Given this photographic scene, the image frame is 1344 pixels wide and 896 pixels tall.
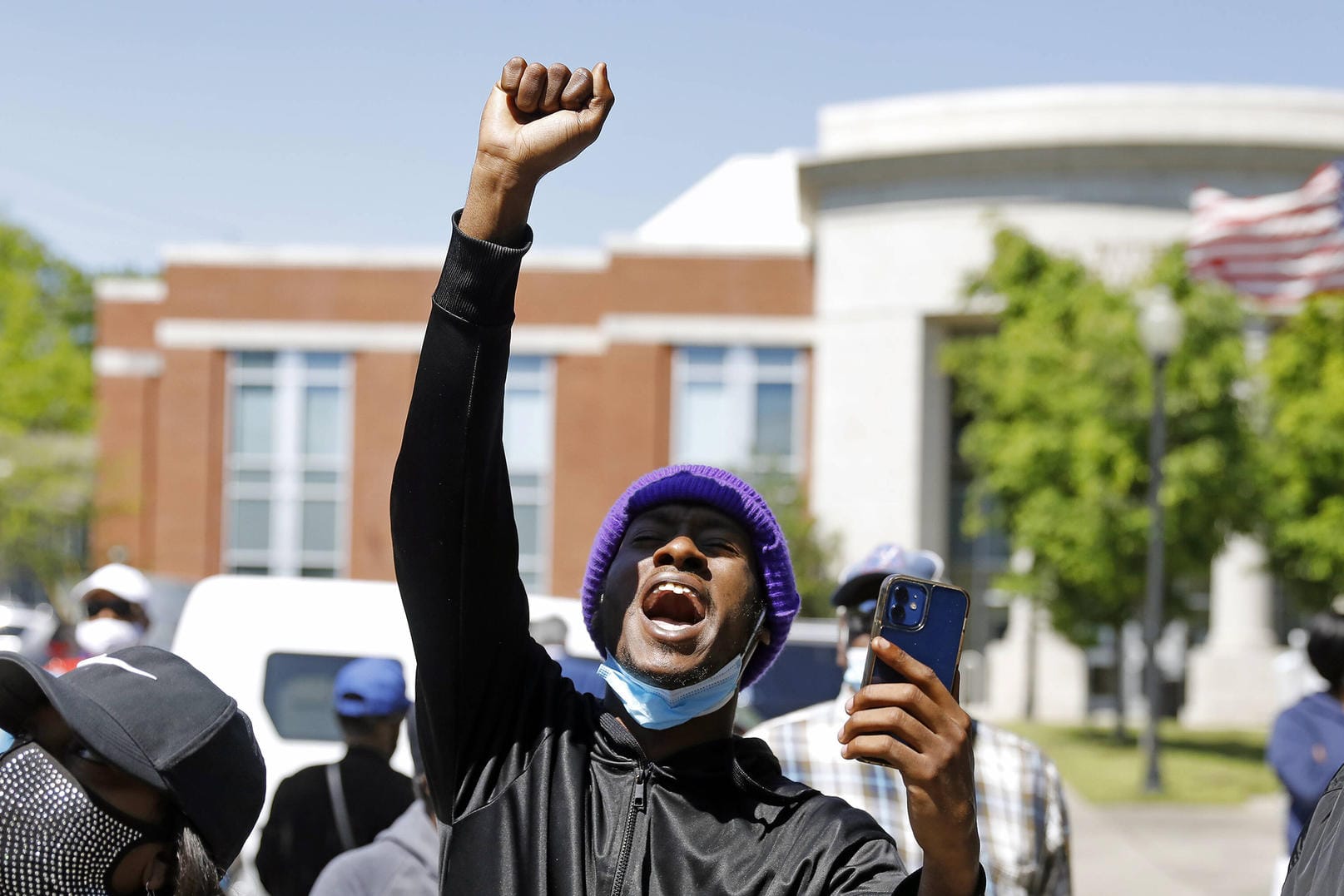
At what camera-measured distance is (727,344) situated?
3644 cm

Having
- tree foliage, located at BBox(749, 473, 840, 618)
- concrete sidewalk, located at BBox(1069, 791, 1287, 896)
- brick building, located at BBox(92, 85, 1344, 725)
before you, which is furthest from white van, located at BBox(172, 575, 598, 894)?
brick building, located at BBox(92, 85, 1344, 725)

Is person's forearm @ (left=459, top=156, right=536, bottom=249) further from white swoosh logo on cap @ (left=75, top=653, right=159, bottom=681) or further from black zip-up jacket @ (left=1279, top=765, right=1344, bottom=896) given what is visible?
black zip-up jacket @ (left=1279, top=765, right=1344, bottom=896)

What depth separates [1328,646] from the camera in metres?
6.15

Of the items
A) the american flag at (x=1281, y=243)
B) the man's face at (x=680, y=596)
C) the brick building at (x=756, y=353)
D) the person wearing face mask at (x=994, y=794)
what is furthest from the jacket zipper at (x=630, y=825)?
the brick building at (x=756, y=353)

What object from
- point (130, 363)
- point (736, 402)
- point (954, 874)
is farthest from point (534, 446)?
point (954, 874)

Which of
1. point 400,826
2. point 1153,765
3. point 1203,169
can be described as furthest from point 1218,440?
point 400,826

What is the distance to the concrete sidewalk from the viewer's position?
42.6ft

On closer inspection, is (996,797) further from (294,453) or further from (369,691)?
(294,453)

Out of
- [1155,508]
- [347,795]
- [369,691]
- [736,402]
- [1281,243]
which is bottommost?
[347,795]

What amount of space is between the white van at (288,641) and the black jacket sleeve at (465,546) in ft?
18.4

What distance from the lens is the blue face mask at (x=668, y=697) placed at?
2488mm

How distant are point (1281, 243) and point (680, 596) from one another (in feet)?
48.5

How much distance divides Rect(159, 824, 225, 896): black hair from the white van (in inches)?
242

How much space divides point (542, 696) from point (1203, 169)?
33867 millimetres
